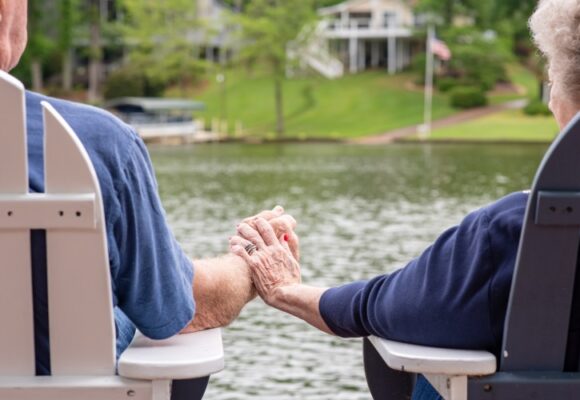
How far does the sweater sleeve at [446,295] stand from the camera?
9.14 ft

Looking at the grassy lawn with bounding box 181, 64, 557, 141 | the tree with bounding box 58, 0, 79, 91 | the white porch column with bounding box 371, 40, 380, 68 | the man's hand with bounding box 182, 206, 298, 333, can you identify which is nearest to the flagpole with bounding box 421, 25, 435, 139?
the grassy lawn with bounding box 181, 64, 557, 141

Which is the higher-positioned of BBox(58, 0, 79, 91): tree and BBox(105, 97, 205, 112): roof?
BBox(58, 0, 79, 91): tree

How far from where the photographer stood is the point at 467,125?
55.8 meters

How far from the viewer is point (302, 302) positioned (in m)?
3.26

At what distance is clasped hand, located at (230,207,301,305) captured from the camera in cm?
342

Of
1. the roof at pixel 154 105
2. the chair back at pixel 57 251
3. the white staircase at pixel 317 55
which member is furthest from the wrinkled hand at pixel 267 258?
the white staircase at pixel 317 55

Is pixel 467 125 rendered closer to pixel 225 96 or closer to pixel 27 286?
pixel 225 96

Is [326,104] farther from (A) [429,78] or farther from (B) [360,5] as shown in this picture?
(B) [360,5]

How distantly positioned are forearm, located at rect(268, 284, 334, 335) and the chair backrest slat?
52cm

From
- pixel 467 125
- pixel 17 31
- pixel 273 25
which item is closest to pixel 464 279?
pixel 17 31

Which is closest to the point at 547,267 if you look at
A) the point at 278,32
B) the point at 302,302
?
the point at 302,302

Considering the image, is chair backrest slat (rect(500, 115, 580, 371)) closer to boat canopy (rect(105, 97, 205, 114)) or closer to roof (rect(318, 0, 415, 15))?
boat canopy (rect(105, 97, 205, 114))

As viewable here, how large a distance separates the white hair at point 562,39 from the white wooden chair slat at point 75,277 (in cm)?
92

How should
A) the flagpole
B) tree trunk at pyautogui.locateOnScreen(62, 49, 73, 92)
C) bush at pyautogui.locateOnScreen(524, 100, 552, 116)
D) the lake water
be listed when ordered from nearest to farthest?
the lake water → bush at pyautogui.locateOnScreen(524, 100, 552, 116) → the flagpole → tree trunk at pyautogui.locateOnScreen(62, 49, 73, 92)
